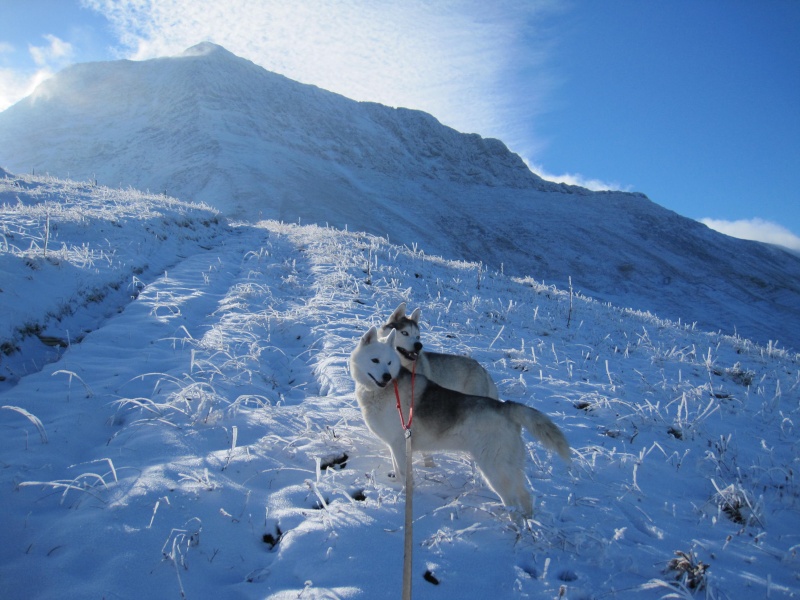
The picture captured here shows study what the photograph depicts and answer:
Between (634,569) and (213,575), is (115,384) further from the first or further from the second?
(634,569)

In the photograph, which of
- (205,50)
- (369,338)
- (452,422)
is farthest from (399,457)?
(205,50)

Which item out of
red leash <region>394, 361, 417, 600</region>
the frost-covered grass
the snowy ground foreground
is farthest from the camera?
the frost-covered grass

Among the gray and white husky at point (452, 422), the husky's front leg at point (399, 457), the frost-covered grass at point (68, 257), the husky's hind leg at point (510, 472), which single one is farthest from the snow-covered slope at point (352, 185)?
the husky's hind leg at point (510, 472)

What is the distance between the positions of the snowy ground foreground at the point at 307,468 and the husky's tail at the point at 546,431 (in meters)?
0.71

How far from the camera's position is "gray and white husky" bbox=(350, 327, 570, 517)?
3873mm

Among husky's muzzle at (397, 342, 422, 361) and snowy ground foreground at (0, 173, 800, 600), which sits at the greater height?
husky's muzzle at (397, 342, 422, 361)

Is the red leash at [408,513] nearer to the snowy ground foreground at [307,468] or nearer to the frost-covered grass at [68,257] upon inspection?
the snowy ground foreground at [307,468]

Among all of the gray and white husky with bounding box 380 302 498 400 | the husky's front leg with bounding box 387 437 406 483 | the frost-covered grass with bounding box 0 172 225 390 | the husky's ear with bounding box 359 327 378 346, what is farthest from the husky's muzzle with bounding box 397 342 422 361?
the frost-covered grass with bounding box 0 172 225 390

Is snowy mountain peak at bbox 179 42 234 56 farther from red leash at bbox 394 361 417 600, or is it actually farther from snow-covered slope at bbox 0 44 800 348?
red leash at bbox 394 361 417 600

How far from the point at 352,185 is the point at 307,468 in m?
58.6

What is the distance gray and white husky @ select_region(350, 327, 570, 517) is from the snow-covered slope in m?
36.8

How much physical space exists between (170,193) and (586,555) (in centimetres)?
4798

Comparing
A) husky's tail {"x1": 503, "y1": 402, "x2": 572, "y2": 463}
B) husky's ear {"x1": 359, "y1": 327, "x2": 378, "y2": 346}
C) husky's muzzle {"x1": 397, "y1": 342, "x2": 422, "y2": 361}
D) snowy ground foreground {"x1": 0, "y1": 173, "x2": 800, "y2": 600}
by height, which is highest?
husky's ear {"x1": 359, "y1": 327, "x2": 378, "y2": 346}

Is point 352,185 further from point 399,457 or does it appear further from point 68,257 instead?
point 399,457
